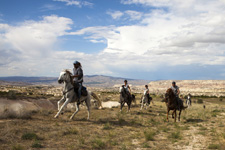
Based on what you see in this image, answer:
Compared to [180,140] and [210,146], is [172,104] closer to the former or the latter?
[180,140]

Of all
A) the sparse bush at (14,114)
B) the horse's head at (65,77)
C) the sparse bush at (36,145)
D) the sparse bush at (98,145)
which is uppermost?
the horse's head at (65,77)

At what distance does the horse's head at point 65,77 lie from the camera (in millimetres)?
10330

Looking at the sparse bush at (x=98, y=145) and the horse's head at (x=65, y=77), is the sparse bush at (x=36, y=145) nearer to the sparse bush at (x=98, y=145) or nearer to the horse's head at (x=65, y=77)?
the sparse bush at (x=98, y=145)

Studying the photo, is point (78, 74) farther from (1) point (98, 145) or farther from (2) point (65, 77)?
(1) point (98, 145)

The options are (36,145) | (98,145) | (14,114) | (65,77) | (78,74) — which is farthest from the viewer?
(78,74)

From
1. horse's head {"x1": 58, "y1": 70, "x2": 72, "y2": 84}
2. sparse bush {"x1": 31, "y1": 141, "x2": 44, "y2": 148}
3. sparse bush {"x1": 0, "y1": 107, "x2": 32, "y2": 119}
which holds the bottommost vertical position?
sparse bush {"x1": 31, "y1": 141, "x2": 44, "y2": 148}

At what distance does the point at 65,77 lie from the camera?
10500 millimetres

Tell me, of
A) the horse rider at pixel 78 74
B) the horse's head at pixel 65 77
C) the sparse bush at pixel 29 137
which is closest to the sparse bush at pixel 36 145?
the sparse bush at pixel 29 137

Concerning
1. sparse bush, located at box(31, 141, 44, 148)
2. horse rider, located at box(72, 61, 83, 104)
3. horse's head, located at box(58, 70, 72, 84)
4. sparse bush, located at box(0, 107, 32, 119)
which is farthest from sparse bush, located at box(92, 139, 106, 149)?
sparse bush, located at box(0, 107, 32, 119)

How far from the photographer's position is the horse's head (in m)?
10.3

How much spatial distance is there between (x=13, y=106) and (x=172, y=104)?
10.9 meters

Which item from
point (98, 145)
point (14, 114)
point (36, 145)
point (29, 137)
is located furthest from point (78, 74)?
point (36, 145)

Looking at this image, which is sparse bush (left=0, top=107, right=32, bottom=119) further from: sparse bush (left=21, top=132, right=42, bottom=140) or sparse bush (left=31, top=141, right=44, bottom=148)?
sparse bush (left=31, top=141, right=44, bottom=148)

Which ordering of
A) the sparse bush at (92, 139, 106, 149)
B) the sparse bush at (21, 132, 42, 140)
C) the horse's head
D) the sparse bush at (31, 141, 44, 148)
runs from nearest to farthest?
1. the sparse bush at (31, 141, 44, 148)
2. the sparse bush at (92, 139, 106, 149)
3. the sparse bush at (21, 132, 42, 140)
4. the horse's head
